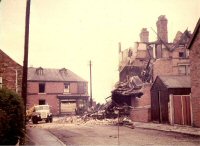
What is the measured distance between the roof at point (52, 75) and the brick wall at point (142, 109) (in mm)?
24712

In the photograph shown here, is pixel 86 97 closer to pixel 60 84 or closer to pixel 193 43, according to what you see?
pixel 60 84

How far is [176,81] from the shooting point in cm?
2695

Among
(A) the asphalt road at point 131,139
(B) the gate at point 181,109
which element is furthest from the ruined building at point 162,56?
(A) the asphalt road at point 131,139

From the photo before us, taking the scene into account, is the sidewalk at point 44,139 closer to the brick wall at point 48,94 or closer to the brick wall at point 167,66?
the brick wall at point 167,66

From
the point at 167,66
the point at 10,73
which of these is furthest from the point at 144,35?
the point at 10,73

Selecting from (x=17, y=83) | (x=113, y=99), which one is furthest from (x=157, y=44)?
(x=17, y=83)

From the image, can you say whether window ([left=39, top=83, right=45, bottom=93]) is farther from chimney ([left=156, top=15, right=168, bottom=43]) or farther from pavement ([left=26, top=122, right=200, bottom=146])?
pavement ([left=26, top=122, right=200, bottom=146])

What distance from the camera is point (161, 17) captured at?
44.0 m

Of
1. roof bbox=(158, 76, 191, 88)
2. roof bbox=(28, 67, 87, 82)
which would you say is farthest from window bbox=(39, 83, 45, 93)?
roof bbox=(158, 76, 191, 88)

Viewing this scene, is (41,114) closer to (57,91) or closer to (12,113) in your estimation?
(57,91)

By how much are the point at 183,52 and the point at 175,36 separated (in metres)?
4.65

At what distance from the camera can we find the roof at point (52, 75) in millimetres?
57094

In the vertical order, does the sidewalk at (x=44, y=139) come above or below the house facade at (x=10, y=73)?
below

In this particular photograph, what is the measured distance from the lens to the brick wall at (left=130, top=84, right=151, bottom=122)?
95.5ft
